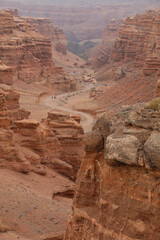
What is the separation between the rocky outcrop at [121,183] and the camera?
8836mm

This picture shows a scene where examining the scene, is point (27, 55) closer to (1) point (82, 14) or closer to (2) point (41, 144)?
(2) point (41, 144)

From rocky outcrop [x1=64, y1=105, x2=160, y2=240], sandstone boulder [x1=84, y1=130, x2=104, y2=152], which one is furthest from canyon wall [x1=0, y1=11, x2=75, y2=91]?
rocky outcrop [x1=64, y1=105, x2=160, y2=240]

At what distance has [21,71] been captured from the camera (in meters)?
69.0

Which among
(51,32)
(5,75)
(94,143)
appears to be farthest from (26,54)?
(94,143)

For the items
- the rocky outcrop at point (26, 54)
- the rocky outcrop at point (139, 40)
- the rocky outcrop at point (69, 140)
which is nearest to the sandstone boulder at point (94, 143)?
the rocky outcrop at point (69, 140)

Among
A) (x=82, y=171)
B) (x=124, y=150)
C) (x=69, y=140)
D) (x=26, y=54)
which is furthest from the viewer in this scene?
(x=26, y=54)

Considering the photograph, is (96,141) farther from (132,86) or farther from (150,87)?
(132,86)

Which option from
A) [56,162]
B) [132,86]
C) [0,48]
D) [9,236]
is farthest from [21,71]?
[9,236]

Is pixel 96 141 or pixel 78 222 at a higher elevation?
pixel 96 141

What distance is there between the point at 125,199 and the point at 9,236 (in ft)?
17.2

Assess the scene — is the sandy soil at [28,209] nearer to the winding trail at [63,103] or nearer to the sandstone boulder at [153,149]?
the sandstone boulder at [153,149]

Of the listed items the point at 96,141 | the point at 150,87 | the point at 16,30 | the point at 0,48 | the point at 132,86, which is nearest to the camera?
the point at 96,141

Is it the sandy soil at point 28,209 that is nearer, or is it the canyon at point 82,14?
the sandy soil at point 28,209

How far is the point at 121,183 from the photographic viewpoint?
9.25 meters
